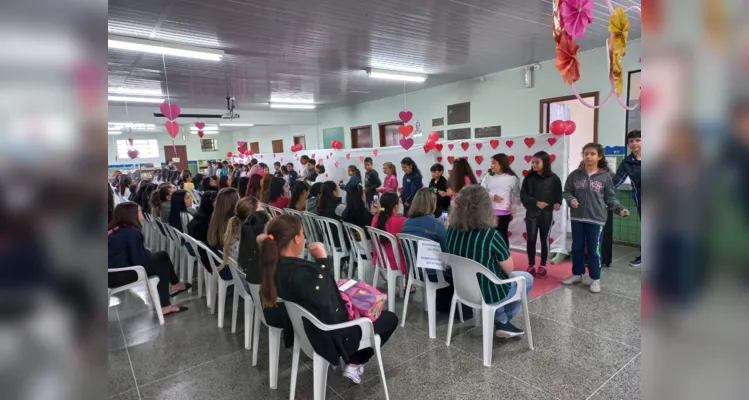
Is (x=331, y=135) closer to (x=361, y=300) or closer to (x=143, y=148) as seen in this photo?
(x=143, y=148)

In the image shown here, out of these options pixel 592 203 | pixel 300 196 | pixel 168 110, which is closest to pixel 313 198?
pixel 300 196

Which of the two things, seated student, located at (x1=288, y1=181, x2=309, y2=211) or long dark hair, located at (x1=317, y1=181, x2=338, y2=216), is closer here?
long dark hair, located at (x1=317, y1=181, x2=338, y2=216)

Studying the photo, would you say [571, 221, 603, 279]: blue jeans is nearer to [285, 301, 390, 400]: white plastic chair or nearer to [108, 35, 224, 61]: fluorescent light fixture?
[285, 301, 390, 400]: white plastic chair

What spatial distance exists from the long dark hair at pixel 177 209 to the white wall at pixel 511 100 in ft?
16.8

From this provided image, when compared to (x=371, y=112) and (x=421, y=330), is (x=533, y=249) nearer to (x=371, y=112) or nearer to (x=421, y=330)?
(x=421, y=330)

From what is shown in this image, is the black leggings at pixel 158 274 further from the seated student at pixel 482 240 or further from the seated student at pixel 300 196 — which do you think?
the seated student at pixel 482 240

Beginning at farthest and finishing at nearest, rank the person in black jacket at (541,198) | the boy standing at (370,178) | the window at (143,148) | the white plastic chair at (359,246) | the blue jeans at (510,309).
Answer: the window at (143,148)
the boy standing at (370,178)
the person in black jacket at (541,198)
the white plastic chair at (359,246)
the blue jeans at (510,309)

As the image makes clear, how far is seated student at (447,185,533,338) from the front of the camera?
7.59 ft

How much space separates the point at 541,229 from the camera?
381cm

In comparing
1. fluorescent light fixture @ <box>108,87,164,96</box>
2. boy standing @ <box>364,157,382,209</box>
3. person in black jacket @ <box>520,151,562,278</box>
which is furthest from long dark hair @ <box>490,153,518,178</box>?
fluorescent light fixture @ <box>108,87,164,96</box>

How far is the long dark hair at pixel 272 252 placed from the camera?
76.8 inches

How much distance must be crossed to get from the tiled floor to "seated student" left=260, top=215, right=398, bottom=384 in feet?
1.42

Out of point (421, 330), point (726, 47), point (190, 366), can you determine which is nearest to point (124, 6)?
point (190, 366)

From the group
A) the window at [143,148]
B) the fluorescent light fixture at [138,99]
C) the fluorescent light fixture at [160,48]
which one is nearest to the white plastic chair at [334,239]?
the fluorescent light fixture at [160,48]
